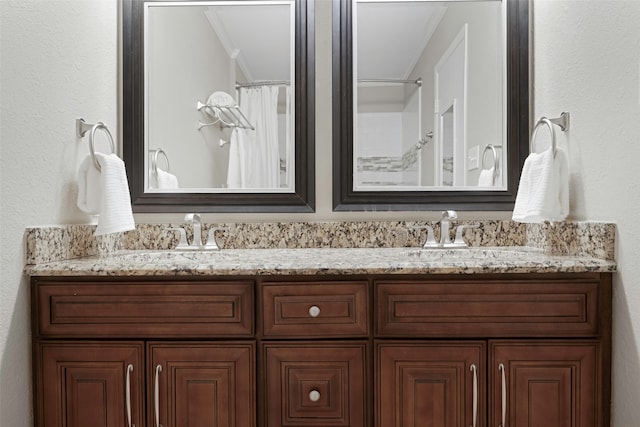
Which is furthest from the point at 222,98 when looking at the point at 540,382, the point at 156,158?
the point at 540,382

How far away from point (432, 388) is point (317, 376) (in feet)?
1.01

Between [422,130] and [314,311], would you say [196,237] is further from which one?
[422,130]

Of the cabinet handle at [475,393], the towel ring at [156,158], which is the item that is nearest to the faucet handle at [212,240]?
the towel ring at [156,158]

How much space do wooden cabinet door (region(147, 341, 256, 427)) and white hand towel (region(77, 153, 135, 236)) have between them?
421mm

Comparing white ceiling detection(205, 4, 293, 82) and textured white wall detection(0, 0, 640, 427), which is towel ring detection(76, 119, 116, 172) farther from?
white ceiling detection(205, 4, 293, 82)

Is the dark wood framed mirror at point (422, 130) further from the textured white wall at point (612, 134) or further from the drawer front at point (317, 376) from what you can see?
the drawer front at point (317, 376)

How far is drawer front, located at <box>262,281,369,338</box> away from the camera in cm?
120

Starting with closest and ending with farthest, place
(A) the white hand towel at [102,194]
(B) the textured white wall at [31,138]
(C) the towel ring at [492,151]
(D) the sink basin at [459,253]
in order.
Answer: (B) the textured white wall at [31,138] < (A) the white hand towel at [102,194] < (D) the sink basin at [459,253] < (C) the towel ring at [492,151]

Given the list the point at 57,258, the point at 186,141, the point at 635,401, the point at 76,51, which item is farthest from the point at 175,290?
the point at 635,401

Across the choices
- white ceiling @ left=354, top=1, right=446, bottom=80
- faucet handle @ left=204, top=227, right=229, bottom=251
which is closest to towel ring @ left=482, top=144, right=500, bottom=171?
white ceiling @ left=354, top=1, right=446, bottom=80

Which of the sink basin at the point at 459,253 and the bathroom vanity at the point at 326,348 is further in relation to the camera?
the sink basin at the point at 459,253

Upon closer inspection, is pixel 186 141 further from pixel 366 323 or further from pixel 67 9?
pixel 366 323

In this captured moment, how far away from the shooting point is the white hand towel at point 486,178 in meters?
1.70

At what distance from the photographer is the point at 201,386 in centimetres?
120
